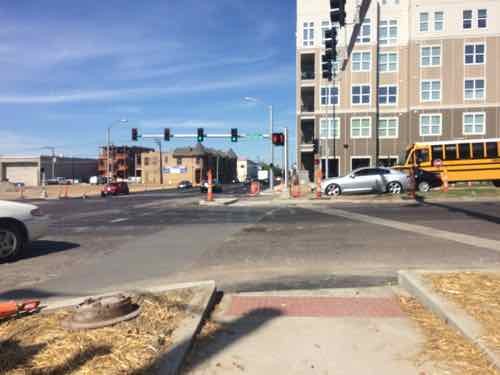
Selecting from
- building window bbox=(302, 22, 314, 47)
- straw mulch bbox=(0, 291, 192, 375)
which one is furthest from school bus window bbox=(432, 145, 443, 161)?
straw mulch bbox=(0, 291, 192, 375)

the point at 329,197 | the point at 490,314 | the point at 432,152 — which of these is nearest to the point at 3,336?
the point at 490,314

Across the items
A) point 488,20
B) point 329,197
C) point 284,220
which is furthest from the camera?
point 488,20

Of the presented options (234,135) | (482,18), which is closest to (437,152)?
(234,135)

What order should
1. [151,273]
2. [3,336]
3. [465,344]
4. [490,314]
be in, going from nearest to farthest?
[465,344], [3,336], [490,314], [151,273]

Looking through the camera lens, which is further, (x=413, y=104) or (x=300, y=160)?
(x=300, y=160)

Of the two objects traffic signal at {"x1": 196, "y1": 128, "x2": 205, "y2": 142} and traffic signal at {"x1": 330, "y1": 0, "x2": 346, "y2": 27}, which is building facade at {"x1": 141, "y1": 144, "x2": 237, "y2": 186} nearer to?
traffic signal at {"x1": 196, "y1": 128, "x2": 205, "y2": 142}

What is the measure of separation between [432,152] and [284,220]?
1626 cm

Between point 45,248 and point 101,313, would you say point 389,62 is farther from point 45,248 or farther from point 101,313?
point 101,313

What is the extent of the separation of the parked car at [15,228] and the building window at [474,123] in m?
43.3

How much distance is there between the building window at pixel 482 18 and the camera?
42281mm

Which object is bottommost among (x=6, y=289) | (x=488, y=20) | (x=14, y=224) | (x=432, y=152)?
(x=6, y=289)

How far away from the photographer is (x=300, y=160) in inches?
1914

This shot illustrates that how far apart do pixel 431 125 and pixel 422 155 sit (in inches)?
754

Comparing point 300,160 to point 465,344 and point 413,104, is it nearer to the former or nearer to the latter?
point 413,104
